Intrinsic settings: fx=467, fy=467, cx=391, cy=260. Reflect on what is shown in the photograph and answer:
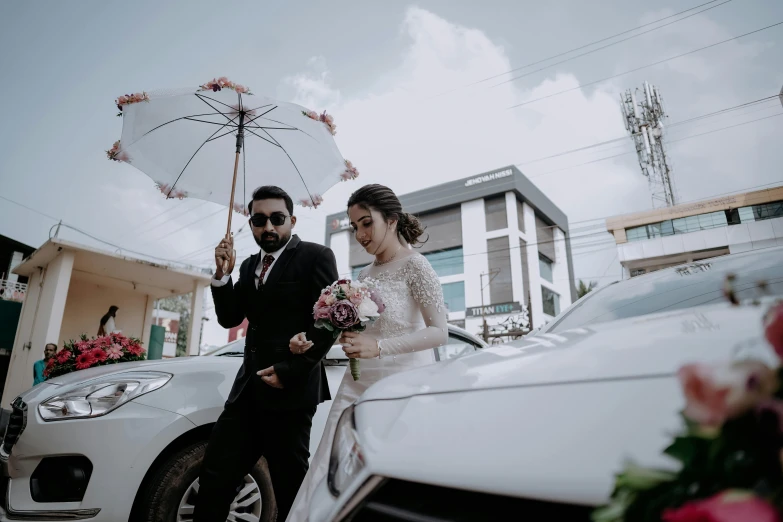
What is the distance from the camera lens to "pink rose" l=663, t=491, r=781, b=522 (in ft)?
1.40

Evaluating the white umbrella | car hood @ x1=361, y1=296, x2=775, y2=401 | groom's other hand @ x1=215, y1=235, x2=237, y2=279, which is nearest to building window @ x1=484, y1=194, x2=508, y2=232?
the white umbrella

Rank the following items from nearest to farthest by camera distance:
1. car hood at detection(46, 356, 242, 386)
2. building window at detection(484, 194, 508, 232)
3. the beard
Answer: the beard
car hood at detection(46, 356, 242, 386)
building window at detection(484, 194, 508, 232)

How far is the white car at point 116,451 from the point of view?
7.11 feet

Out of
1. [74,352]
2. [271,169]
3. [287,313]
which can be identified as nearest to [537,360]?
[287,313]

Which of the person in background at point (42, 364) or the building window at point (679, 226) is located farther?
the building window at point (679, 226)

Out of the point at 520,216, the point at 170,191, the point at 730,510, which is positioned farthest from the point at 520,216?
the point at 730,510

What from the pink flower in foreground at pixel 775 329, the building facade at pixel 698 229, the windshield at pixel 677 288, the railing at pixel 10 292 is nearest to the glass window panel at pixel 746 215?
the building facade at pixel 698 229

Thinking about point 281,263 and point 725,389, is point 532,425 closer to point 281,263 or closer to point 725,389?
point 725,389

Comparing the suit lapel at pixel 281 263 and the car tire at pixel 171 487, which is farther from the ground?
the suit lapel at pixel 281 263

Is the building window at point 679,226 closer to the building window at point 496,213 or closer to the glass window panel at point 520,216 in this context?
the glass window panel at point 520,216

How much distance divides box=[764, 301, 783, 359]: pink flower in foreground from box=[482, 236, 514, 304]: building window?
3598 centimetres

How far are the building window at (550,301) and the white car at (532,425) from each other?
130 feet

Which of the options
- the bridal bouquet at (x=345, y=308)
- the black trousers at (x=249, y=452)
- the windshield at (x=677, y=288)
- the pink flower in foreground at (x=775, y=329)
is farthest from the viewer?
the black trousers at (x=249, y=452)

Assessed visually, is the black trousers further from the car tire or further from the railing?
the railing
